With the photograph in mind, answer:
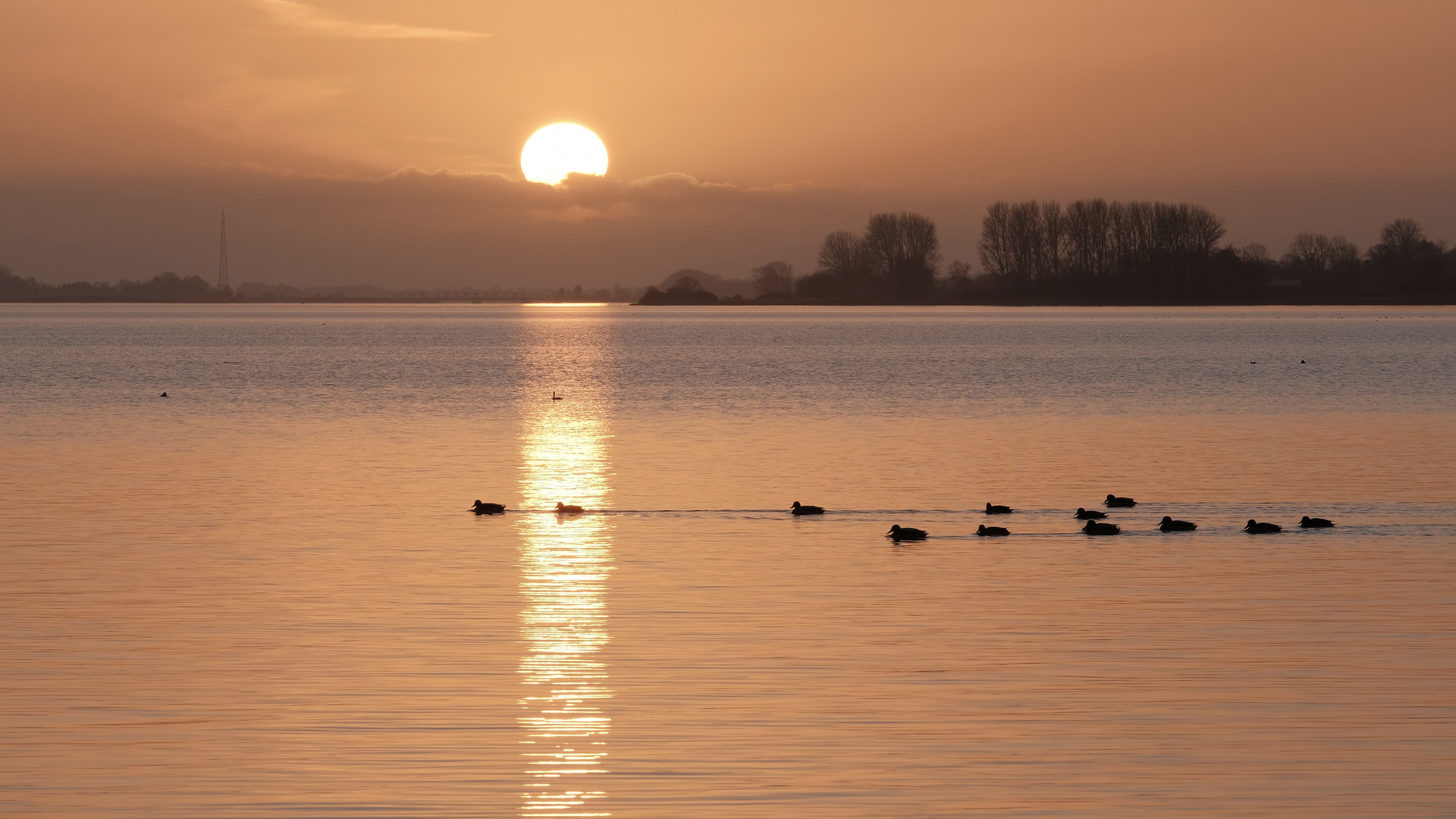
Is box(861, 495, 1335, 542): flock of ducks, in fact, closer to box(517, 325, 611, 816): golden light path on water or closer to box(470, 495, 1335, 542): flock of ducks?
box(470, 495, 1335, 542): flock of ducks

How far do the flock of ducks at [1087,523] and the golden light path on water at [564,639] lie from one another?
73cm

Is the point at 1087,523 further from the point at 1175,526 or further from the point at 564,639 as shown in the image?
the point at 564,639

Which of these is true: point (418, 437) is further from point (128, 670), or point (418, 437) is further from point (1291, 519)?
point (128, 670)

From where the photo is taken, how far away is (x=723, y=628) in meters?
19.2

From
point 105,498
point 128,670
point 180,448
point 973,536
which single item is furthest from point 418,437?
point 128,670

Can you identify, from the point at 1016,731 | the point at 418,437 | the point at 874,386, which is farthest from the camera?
the point at 874,386

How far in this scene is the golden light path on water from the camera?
12.9 meters

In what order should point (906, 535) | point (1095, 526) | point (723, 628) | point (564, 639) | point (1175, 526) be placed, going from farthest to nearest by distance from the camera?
point (1175, 526), point (1095, 526), point (906, 535), point (723, 628), point (564, 639)

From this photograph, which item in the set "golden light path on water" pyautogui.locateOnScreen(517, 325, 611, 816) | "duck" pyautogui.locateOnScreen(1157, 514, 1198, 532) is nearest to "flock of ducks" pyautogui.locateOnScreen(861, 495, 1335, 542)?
"duck" pyautogui.locateOnScreen(1157, 514, 1198, 532)

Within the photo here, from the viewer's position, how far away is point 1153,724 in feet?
48.0

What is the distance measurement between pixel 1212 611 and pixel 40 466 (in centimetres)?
3108

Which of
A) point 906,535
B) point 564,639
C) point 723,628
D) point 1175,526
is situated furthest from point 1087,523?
point 564,639

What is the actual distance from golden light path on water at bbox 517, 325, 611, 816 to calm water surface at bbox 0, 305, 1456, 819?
0.07 metres

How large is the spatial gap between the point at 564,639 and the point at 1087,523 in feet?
42.2
